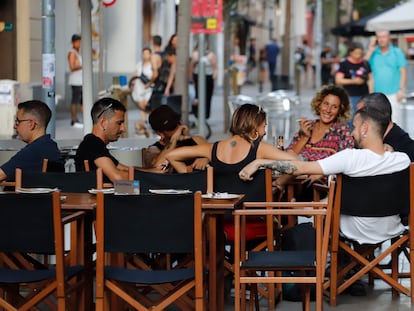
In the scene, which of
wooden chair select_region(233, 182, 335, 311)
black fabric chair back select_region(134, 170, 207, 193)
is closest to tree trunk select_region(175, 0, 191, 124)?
black fabric chair back select_region(134, 170, 207, 193)

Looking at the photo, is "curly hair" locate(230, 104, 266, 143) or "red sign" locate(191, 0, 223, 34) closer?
"curly hair" locate(230, 104, 266, 143)

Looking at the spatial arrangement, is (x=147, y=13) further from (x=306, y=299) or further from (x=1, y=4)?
(x=306, y=299)

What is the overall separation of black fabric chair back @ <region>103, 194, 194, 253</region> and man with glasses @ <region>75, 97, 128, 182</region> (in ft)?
5.69

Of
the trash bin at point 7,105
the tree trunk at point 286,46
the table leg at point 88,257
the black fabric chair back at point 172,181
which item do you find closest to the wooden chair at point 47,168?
the black fabric chair back at point 172,181

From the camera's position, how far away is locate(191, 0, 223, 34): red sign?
20.4m

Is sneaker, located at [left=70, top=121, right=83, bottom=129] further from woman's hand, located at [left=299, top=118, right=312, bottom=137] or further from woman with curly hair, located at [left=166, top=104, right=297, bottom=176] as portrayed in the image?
woman with curly hair, located at [left=166, top=104, right=297, bottom=176]

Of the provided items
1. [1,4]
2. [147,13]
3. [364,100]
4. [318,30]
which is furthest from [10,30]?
[318,30]

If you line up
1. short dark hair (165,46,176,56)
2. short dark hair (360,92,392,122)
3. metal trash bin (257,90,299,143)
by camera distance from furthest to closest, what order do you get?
short dark hair (165,46,176,56) → metal trash bin (257,90,299,143) → short dark hair (360,92,392,122)

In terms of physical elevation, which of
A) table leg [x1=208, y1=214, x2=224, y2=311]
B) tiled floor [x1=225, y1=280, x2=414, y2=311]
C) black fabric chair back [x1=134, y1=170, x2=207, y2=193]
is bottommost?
tiled floor [x1=225, y1=280, x2=414, y2=311]

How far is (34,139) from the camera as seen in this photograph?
8719mm

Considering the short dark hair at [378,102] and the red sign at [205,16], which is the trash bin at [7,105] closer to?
the red sign at [205,16]

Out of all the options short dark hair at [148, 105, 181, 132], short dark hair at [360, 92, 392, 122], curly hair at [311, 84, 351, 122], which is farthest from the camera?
curly hair at [311, 84, 351, 122]

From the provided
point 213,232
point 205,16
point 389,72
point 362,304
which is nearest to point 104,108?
point 213,232

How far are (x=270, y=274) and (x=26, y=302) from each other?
6.16ft
